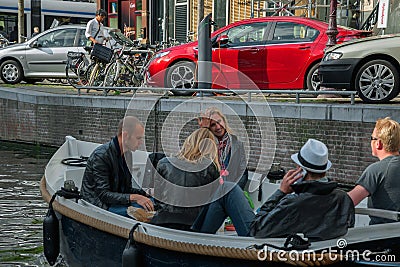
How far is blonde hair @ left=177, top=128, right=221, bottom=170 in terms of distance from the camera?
505 centimetres

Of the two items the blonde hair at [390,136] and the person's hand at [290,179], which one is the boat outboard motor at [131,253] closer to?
the person's hand at [290,179]

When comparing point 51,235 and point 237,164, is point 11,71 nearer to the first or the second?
point 51,235

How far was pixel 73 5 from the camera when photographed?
29344 millimetres

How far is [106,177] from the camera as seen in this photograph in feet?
20.0

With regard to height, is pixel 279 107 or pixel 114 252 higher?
pixel 279 107

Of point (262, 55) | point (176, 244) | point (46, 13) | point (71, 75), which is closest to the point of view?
Result: point (176, 244)

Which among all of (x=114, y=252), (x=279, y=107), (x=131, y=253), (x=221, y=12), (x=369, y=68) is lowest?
(x=114, y=252)

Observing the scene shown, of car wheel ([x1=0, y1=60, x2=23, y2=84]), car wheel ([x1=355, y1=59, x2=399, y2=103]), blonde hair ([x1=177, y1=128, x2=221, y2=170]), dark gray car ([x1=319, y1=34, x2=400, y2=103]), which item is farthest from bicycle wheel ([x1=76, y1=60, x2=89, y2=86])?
blonde hair ([x1=177, y1=128, x2=221, y2=170])

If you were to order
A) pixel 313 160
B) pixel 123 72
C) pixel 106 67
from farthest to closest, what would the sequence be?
1. pixel 123 72
2. pixel 106 67
3. pixel 313 160

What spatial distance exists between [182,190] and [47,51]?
12.8 m

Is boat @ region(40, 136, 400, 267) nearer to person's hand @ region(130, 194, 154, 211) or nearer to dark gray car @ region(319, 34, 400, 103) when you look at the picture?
person's hand @ region(130, 194, 154, 211)

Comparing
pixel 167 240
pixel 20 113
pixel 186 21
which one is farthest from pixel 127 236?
pixel 186 21

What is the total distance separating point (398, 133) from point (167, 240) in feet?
6.16

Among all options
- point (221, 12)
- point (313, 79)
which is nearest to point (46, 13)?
point (221, 12)
